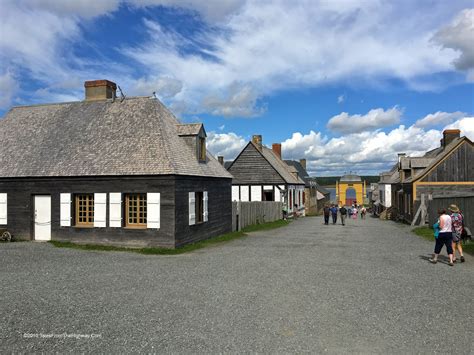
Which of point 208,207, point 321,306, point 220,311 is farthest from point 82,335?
point 208,207

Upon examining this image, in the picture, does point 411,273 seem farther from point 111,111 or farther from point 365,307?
point 111,111

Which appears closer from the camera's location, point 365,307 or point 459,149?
point 365,307

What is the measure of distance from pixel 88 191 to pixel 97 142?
2474 mm

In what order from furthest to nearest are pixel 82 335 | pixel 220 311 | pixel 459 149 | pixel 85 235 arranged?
pixel 459 149, pixel 85 235, pixel 220 311, pixel 82 335

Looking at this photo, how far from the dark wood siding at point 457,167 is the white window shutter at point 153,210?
21.6m

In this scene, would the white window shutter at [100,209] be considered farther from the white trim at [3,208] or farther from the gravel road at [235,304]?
the white trim at [3,208]

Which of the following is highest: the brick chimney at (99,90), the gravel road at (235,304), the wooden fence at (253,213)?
the brick chimney at (99,90)

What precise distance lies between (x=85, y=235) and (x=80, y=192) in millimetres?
1799

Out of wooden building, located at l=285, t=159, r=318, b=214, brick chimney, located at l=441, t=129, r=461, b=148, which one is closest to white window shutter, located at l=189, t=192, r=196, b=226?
brick chimney, located at l=441, t=129, r=461, b=148

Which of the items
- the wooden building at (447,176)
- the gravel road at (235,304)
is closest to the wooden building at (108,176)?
the gravel road at (235,304)

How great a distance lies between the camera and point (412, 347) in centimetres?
611

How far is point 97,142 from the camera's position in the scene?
1858cm

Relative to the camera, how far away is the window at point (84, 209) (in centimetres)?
1764

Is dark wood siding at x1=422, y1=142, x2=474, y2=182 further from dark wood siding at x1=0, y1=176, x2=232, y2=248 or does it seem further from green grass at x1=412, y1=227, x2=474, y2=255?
dark wood siding at x1=0, y1=176, x2=232, y2=248
